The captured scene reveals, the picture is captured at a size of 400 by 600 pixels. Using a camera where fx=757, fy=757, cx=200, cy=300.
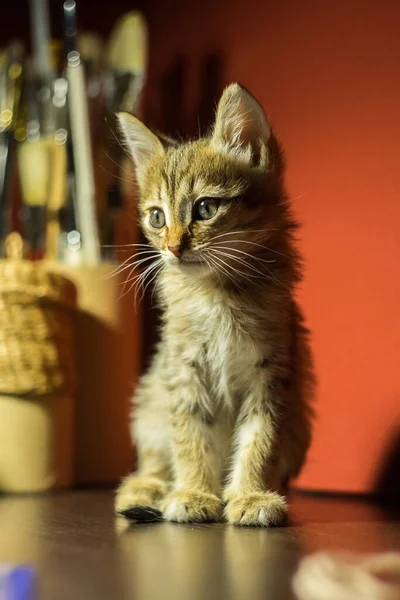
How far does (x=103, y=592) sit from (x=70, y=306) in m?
0.96

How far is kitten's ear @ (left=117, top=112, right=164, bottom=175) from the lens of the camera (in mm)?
1316

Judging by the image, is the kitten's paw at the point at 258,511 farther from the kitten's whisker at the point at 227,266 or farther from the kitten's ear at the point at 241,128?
the kitten's ear at the point at 241,128

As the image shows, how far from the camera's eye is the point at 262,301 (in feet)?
3.99

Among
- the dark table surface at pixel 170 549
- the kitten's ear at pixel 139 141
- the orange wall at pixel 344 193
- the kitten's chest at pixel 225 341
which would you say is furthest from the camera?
the orange wall at pixel 344 193

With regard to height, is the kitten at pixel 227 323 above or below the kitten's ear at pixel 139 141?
below

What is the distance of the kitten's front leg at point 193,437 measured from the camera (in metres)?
1.22

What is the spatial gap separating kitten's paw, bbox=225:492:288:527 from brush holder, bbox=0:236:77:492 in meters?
0.57

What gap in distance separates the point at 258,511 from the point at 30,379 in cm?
64

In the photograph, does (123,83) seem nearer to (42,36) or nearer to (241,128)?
(42,36)

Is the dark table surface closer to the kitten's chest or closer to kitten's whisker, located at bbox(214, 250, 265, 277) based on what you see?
the kitten's chest

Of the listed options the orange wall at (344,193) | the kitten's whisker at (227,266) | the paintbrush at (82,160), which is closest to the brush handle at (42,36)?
the paintbrush at (82,160)

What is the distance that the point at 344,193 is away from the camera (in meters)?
1.60

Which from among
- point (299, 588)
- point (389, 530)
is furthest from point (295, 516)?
point (299, 588)

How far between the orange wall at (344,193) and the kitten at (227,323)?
296 mm
